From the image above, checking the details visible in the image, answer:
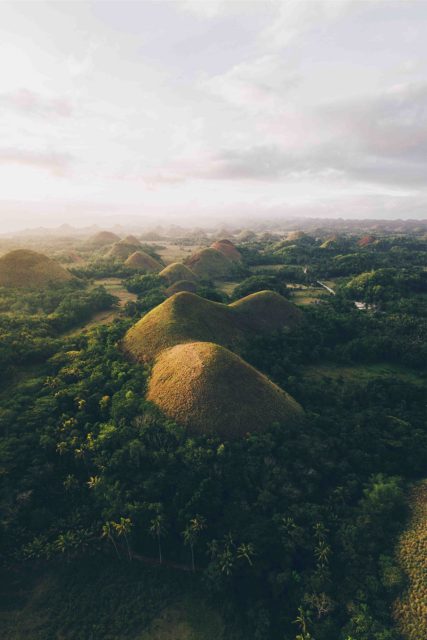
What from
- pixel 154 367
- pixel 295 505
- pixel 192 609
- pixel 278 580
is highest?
pixel 154 367

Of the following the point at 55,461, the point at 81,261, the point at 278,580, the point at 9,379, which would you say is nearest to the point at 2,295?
the point at 9,379

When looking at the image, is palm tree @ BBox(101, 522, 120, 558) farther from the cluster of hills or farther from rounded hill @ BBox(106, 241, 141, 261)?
rounded hill @ BBox(106, 241, 141, 261)

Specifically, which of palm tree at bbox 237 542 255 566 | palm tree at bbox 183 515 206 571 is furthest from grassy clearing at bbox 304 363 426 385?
palm tree at bbox 183 515 206 571

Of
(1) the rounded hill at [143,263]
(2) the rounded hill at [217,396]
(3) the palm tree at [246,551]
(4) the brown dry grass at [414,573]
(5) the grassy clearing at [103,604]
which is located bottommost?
(5) the grassy clearing at [103,604]

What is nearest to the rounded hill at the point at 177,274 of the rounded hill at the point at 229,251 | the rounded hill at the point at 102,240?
the rounded hill at the point at 229,251

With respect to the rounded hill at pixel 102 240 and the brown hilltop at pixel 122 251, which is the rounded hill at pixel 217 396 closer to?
the brown hilltop at pixel 122 251

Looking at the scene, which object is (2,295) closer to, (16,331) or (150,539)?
(16,331)
